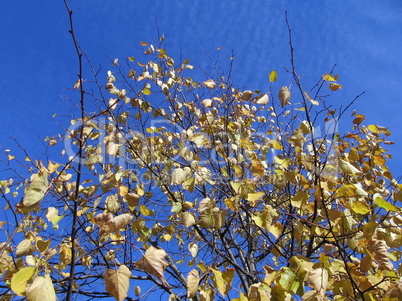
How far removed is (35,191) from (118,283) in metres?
0.45

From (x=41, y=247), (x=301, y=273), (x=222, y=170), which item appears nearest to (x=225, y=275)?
(x=301, y=273)

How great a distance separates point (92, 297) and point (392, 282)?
2.57 meters

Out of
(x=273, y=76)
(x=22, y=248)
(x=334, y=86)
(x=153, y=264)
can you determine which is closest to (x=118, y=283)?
(x=153, y=264)

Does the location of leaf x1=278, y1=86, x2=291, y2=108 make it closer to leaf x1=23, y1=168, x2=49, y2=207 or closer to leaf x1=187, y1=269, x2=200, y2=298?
leaf x1=187, y1=269, x2=200, y2=298

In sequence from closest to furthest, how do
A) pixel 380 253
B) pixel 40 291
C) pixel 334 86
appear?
pixel 40 291 → pixel 380 253 → pixel 334 86

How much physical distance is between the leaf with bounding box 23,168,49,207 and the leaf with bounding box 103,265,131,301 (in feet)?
1.23

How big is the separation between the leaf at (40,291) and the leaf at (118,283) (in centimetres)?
19

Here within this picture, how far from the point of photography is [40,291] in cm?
104

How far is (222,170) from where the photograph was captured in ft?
10.4

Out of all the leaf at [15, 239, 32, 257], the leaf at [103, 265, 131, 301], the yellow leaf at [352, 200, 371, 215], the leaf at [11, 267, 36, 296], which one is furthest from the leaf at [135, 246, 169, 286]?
the yellow leaf at [352, 200, 371, 215]

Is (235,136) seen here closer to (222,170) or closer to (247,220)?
(222,170)

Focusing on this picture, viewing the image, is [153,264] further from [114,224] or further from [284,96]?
[284,96]

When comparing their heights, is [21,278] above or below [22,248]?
below

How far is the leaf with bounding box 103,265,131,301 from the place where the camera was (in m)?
1.13
